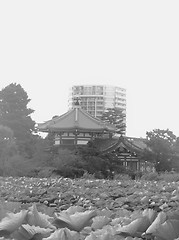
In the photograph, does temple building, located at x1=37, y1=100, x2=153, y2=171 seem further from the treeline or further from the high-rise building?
the high-rise building

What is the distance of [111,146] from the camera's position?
3019cm

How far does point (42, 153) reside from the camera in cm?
2869

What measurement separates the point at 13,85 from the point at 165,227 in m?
30.4

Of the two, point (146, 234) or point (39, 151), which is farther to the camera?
point (39, 151)

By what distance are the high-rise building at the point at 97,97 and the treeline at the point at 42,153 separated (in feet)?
120

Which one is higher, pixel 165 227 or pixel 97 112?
pixel 97 112

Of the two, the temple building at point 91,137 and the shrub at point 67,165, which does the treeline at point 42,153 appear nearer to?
the shrub at point 67,165

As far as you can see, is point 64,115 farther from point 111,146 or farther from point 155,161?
point 155,161

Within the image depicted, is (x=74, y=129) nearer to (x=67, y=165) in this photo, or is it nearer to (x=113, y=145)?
(x=113, y=145)

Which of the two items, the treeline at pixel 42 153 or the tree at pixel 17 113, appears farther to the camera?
the tree at pixel 17 113

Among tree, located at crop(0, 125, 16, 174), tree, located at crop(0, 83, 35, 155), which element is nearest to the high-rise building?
tree, located at crop(0, 83, 35, 155)

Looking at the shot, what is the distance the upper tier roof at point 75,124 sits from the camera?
33.2m

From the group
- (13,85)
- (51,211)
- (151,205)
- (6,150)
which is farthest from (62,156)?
(51,211)

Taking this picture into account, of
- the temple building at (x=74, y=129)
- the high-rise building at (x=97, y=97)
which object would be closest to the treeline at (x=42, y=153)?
the temple building at (x=74, y=129)
